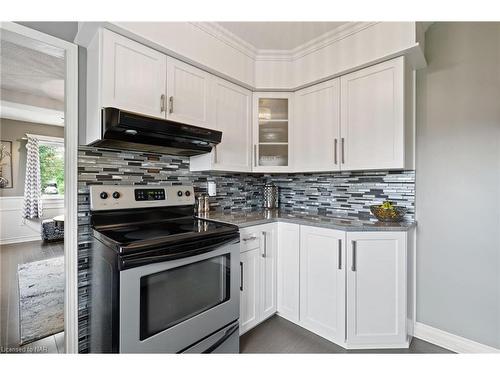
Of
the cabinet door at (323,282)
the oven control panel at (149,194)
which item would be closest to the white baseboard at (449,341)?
the cabinet door at (323,282)

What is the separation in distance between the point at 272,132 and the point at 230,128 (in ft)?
1.48

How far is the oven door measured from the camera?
1038mm

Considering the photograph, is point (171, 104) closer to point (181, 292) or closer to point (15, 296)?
point (181, 292)

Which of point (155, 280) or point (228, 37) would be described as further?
point (228, 37)

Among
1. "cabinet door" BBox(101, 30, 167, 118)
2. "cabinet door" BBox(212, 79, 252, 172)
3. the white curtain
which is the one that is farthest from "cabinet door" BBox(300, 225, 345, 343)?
the white curtain

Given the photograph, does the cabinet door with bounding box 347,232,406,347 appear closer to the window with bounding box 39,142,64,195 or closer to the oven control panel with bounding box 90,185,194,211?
the oven control panel with bounding box 90,185,194,211

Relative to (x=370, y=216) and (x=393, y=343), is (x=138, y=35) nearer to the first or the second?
(x=370, y=216)

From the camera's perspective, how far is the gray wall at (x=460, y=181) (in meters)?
1.53

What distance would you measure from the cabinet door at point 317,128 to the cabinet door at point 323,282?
590 millimetres

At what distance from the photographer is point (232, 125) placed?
199 cm

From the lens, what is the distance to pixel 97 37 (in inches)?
52.0

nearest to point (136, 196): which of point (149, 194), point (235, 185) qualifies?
point (149, 194)

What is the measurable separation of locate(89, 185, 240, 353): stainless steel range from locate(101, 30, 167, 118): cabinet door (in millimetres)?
542
